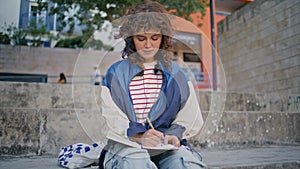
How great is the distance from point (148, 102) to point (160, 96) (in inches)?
2.3

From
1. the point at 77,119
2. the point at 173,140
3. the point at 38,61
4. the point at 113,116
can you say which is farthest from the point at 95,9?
the point at 38,61

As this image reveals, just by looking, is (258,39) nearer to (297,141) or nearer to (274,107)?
(274,107)

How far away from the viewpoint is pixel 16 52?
9.89 meters

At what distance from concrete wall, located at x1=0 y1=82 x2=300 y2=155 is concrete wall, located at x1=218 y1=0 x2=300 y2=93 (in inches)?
29.8

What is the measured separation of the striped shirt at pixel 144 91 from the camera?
4.03 feet

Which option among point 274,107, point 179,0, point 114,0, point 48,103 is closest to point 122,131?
point 48,103

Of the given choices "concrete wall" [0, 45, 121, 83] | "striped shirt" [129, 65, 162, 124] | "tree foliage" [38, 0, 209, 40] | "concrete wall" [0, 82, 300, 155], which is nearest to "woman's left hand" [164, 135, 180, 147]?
"striped shirt" [129, 65, 162, 124]

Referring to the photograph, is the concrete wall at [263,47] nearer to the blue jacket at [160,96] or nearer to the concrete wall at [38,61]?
the blue jacket at [160,96]

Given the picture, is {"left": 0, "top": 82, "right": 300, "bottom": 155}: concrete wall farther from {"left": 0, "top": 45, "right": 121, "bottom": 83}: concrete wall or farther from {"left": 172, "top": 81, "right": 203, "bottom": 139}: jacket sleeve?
{"left": 0, "top": 45, "right": 121, "bottom": 83}: concrete wall

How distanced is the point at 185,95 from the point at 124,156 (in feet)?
1.15

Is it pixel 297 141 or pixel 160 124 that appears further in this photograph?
pixel 297 141

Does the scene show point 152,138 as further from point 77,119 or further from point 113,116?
point 77,119

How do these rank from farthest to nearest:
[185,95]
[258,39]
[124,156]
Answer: [258,39]
[185,95]
[124,156]

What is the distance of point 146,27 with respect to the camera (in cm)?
122
